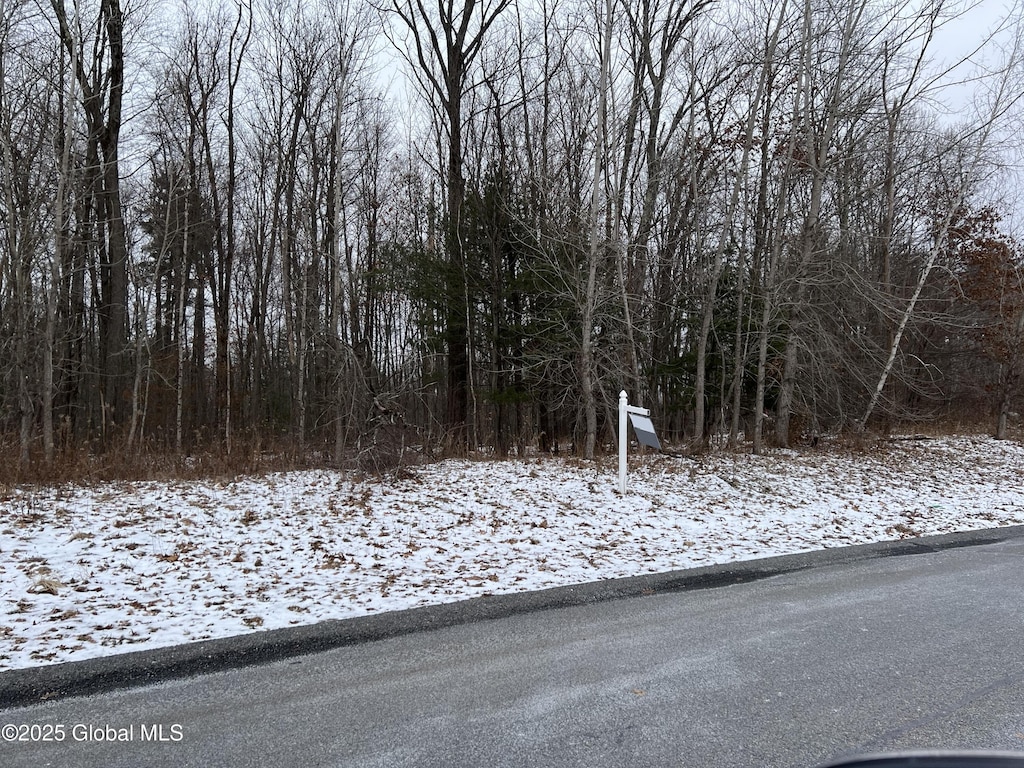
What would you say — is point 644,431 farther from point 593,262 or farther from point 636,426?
point 593,262

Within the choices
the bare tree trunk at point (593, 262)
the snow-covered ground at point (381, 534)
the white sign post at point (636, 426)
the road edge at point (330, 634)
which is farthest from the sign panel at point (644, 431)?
the bare tree trunk at point (593, 262)

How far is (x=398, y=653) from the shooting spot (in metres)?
4.19

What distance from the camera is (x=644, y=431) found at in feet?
31.1

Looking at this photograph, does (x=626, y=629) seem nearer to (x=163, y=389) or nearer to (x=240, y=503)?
(x=240, y=503)

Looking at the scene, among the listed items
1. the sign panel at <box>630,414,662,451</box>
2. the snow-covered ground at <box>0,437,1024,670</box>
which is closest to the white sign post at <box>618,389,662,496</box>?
the sign panel at <box>630,414,662,451</box>

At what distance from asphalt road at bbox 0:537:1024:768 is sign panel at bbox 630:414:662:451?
4349 mm

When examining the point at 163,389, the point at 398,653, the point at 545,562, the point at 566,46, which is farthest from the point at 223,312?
the point at 398,653

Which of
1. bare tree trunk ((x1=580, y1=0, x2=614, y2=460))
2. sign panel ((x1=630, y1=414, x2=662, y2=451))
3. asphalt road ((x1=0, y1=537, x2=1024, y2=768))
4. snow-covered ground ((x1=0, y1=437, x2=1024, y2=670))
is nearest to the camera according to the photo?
asphalt road ((x1=0, y1=537, x2=1024, y2=768))

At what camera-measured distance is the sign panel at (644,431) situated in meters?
9.34

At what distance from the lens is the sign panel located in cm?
934

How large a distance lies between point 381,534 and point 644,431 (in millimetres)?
4086

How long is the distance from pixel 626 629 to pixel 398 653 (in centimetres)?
160

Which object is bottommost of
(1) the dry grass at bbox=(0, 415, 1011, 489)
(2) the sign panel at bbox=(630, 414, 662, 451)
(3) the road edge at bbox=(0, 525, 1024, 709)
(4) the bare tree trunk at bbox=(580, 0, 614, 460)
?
(3) the road edge at bbox=(0, 525, 1024, 709)

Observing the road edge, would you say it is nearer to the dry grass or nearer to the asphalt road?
the asphalt road
